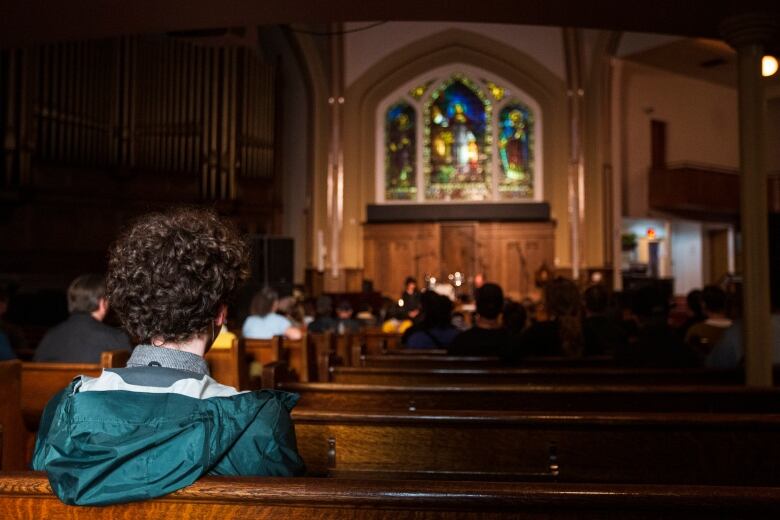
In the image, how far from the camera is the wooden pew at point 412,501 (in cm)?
123

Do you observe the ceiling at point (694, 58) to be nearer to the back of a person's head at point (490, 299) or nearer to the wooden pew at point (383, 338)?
the wooden pew at point (383, 338)

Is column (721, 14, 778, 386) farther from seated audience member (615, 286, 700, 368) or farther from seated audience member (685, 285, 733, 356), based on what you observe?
seated audience member (685, 285, 733, 356)

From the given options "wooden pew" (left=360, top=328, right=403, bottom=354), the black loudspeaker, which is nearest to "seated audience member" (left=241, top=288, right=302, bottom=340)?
"wooden pew" (left=360, top=328, right=403, bottom=354)

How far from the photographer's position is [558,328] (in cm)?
457

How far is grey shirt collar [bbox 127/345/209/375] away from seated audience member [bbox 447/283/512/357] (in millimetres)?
2806

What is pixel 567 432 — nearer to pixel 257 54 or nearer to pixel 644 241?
pixel 257 54

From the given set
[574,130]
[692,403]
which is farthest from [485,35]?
[692,403]

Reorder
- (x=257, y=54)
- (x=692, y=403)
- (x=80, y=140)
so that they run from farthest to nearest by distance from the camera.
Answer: (x=257, y=54)
(x=80, y=140)
(x=692, y=403)

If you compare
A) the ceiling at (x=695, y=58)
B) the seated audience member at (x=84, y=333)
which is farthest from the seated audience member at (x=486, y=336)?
the ceiling at (x=695, y=58)

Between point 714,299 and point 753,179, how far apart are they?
3.57ft

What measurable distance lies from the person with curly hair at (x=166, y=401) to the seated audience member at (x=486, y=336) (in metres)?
2.73

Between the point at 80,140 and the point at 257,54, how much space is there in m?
4.09

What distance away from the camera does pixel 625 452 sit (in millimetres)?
2180

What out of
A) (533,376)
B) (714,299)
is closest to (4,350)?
(533,376)
